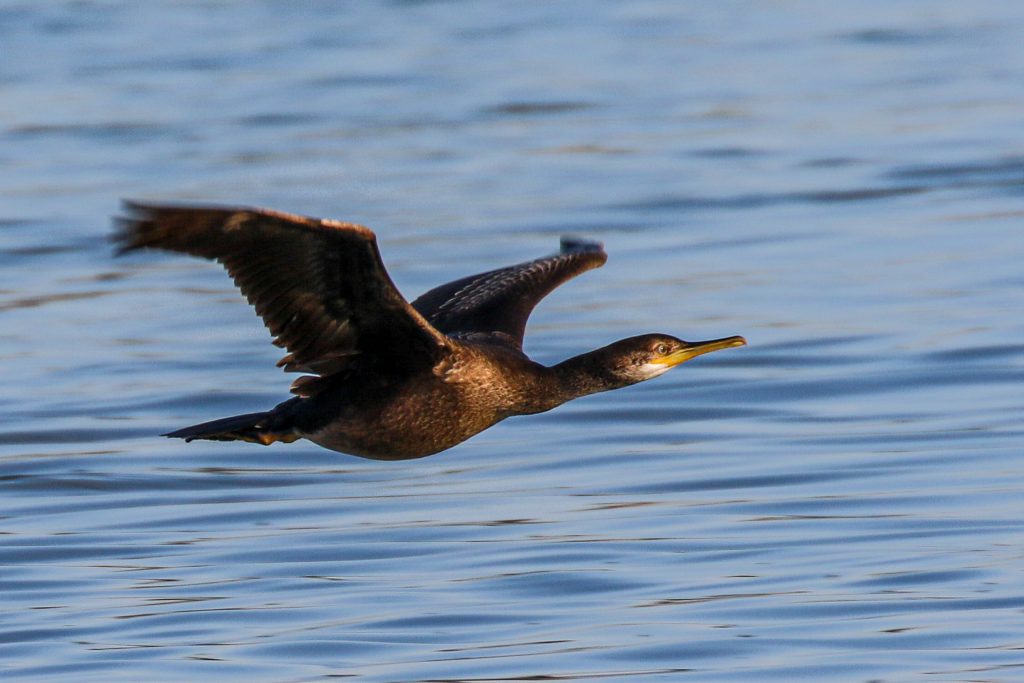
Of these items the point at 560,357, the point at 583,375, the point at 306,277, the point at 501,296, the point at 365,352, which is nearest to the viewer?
the point at 306,277

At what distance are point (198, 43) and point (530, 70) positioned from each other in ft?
15.2

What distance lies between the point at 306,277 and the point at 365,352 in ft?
2.02

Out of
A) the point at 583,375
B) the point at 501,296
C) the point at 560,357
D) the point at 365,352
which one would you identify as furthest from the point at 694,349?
the point at 560,357

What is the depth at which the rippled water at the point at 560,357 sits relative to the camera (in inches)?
319

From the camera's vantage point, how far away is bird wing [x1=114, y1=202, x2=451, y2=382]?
6.31 m

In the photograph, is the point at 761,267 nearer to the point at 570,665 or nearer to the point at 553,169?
the point at 553,169

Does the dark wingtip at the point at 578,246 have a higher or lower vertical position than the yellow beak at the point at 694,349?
higher

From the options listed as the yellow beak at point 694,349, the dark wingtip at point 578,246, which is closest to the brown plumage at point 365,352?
the yellow beak at point 694,349

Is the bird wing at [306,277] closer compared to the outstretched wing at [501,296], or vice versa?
the bird wing at [306,277]

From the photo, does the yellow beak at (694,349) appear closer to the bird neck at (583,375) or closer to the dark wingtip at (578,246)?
the bird neck at (583,375)

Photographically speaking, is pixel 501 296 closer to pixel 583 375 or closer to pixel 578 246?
pixel 583 375

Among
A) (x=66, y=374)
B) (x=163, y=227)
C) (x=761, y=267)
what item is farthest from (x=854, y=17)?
(x=163, y=227)

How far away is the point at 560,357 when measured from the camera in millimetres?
12461

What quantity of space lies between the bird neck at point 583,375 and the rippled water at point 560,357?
2.69 feet
